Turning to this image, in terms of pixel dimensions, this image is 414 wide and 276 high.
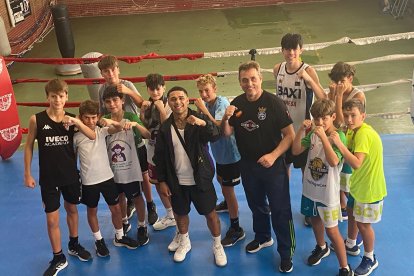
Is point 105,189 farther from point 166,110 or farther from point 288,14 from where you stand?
point 288,14

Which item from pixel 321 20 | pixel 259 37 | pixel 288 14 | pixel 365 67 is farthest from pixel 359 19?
pixel 365 67

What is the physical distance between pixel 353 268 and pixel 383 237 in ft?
1.65

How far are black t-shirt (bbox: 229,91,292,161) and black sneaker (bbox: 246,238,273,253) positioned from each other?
2.79 feet

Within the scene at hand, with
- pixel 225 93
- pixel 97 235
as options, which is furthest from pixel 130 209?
pixel 225 93

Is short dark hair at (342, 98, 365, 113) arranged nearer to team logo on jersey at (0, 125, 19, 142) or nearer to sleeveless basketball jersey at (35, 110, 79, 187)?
sleeveless basketball jersey at (35, 110, 79, 187)

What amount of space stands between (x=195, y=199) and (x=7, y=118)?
282cm

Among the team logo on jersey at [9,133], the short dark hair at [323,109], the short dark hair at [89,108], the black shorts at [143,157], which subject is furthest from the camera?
the team logo on jersey at [9,133]

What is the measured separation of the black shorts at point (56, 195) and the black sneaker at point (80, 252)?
47cm

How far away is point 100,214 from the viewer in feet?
13.8

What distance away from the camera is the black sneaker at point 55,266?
3.46m

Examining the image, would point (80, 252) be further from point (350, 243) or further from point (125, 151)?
point (350, 243)

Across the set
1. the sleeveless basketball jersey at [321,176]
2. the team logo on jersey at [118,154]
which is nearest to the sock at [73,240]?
the team logo on jersey at [118,154]

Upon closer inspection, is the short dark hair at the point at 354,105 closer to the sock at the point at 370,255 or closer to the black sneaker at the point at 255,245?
the sock at the point at 370,255

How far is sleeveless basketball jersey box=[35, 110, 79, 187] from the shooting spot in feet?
10.4
